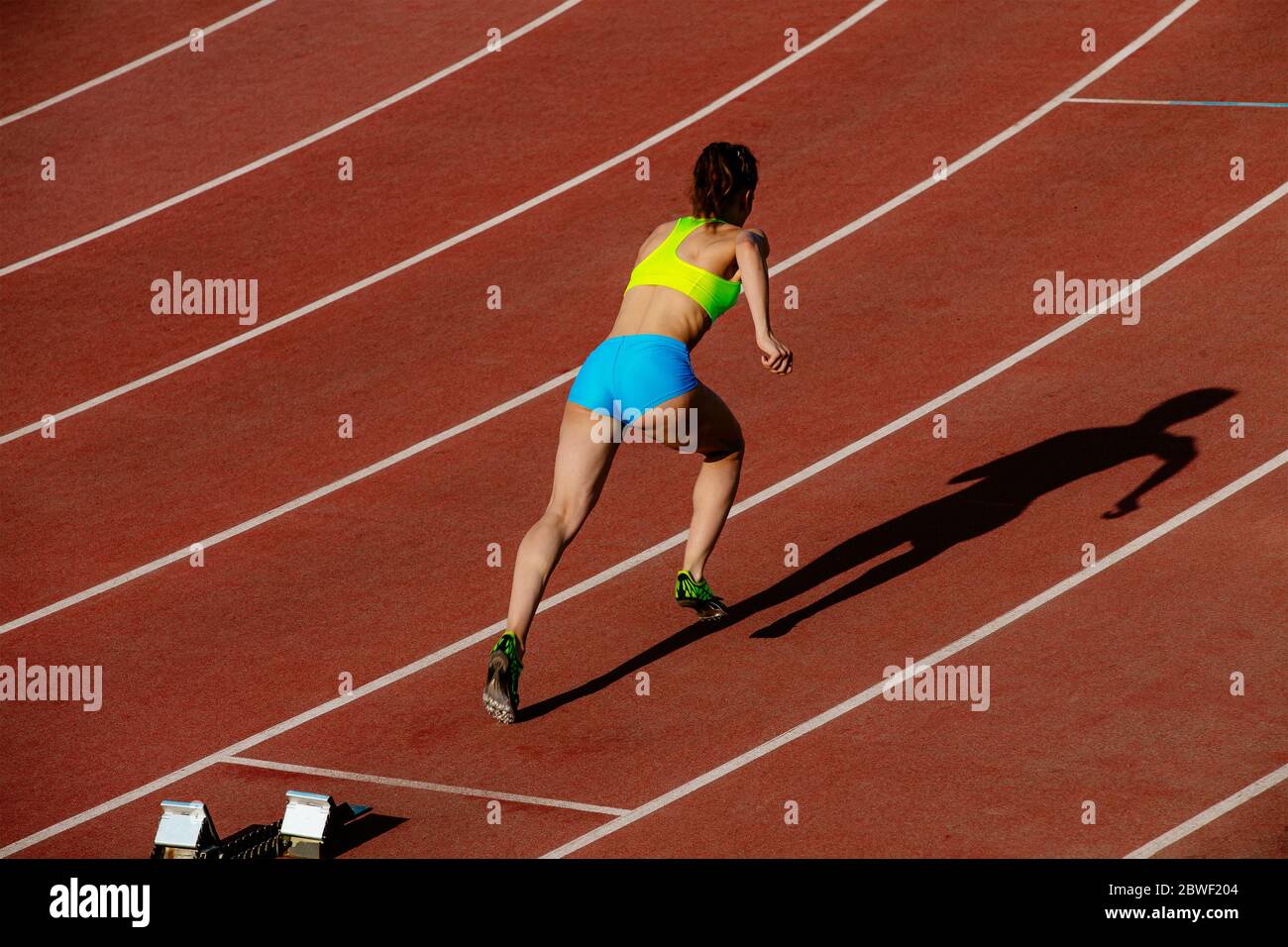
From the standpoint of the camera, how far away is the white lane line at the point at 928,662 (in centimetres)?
Result: 622

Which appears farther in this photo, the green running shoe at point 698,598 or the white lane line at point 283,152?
the white lane line at point 283,152

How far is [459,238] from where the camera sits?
12242 mm

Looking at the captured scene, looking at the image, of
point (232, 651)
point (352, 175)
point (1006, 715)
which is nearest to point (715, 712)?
point (1006, 715)

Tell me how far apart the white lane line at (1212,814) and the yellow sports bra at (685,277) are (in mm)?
2632

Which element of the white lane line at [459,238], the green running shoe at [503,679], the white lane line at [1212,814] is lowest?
the white lane line at [1212,814]

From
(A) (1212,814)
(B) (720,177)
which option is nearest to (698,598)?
(B) (720,177)

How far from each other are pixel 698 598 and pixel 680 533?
47.9 inches

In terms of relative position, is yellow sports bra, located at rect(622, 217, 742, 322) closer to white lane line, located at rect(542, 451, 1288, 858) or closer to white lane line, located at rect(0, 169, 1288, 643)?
white lane line, located at rect(542, 451, 1288, 858)

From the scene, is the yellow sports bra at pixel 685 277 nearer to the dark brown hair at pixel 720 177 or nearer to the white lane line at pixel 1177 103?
the dark brown hair at pixel 720 177

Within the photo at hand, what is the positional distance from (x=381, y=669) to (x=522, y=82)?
793cm

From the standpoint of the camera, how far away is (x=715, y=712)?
22.9ft

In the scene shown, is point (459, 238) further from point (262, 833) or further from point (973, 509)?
point (262, 833)

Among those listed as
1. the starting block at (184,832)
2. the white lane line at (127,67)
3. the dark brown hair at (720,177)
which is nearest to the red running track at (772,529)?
the starting block at (184,832)
